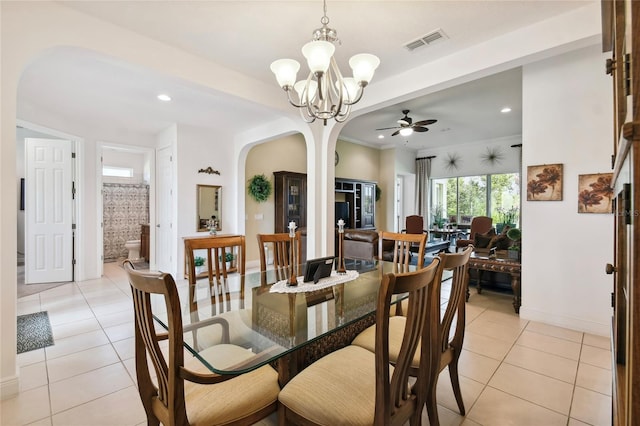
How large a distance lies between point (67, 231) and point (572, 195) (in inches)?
277

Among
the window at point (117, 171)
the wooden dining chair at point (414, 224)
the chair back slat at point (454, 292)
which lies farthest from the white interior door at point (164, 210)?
the wooden dining chair at point (414, 224)

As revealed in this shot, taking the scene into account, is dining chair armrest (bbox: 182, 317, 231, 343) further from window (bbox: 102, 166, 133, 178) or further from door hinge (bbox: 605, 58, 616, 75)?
window (bbox: 102, 166, 133, 178)

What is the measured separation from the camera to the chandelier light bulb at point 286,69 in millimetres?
2115

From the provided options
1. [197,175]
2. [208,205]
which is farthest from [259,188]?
[197,175]

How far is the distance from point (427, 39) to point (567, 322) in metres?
3.17

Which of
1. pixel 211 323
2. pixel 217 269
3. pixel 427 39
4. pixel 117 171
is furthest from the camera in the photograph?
pixel 117 171

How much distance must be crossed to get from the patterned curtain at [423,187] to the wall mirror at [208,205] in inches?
227

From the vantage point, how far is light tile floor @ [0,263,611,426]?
176cm

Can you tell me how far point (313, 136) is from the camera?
419cm

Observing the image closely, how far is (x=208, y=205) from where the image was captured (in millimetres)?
5477

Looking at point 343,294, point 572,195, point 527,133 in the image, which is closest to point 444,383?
point 343,294

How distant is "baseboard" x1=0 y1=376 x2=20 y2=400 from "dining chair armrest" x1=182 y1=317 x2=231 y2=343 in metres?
1.51

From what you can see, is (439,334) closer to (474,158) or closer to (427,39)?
(427,39)

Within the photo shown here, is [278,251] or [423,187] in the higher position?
[423,187]
